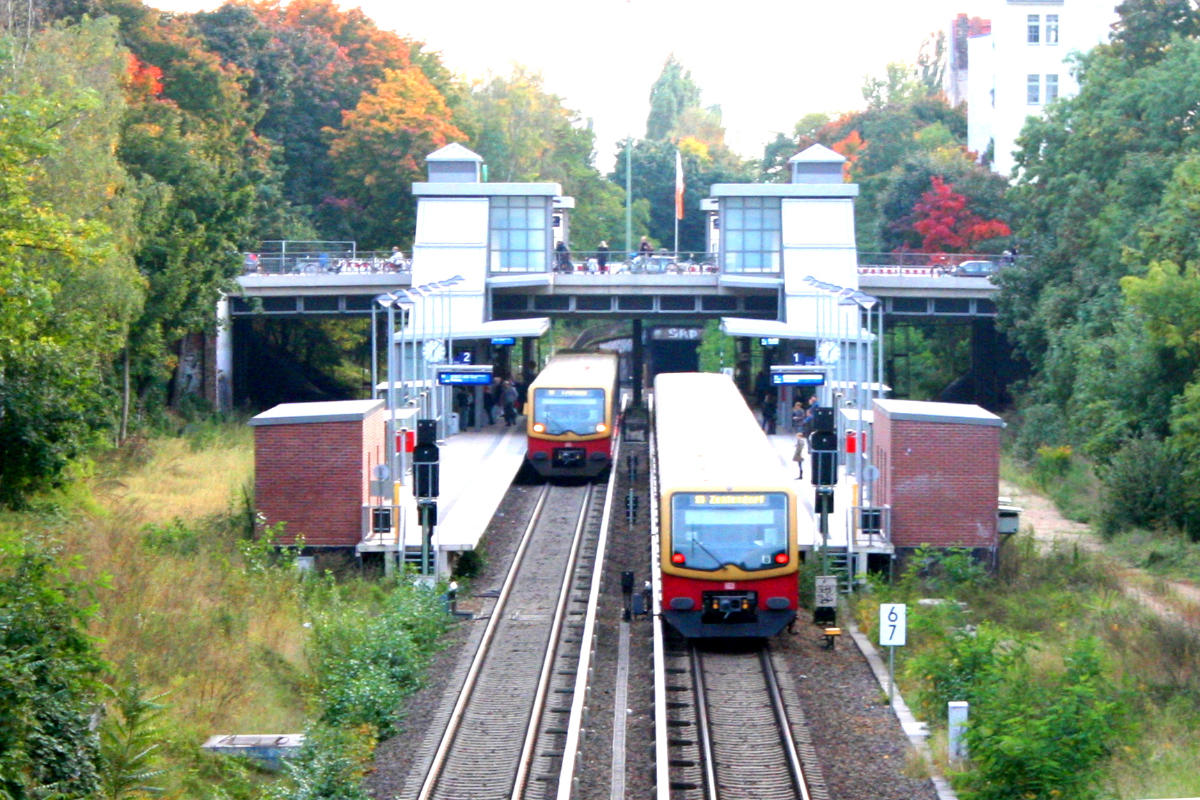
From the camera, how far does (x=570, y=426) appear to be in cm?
3070

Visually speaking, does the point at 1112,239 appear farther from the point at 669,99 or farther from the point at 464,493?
the point at 669,99

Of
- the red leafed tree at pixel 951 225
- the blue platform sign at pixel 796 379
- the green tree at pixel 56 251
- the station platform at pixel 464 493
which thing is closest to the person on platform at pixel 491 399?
the station platform at pixel 464 493

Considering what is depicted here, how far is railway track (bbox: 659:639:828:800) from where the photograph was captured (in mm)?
12477

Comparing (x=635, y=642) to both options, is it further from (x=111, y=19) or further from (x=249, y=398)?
(x=249, y=398)

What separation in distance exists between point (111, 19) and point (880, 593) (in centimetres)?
2135

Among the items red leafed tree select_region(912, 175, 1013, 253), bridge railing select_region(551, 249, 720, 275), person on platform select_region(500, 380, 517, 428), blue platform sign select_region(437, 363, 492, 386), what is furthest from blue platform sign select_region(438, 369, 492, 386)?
red leafed tree select_region(912, 175, 1013, 253)

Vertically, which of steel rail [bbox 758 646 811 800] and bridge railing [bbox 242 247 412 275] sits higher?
bridge railing [bbox 242 247 412 275]

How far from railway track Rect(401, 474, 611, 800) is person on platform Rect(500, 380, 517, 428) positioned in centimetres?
1552

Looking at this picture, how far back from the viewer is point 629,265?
153 feet

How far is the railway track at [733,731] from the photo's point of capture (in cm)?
1248

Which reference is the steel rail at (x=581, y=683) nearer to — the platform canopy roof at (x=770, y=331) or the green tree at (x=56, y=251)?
the green tree at (x=56, y=251)

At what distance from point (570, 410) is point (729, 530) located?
46.0 ft

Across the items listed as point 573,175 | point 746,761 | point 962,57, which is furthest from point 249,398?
point 962,57

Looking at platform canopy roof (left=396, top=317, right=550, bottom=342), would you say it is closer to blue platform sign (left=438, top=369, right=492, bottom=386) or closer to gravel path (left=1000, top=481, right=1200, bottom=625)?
blue platform sign (left=438, top=369, right=492, bottom=386)
